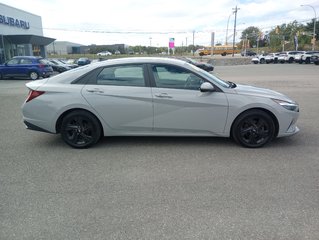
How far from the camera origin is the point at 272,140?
512cm

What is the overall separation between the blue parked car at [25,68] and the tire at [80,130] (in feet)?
50.9

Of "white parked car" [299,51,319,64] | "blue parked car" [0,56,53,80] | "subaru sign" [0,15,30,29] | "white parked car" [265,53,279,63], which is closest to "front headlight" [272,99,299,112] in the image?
"blue parked car" [0,56,53,80]

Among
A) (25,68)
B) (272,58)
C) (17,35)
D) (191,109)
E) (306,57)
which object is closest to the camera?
(191,109)

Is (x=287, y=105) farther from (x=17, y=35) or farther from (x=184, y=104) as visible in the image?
(x=17, y=35)

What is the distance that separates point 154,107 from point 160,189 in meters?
1.67

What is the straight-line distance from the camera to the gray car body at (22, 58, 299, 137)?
15.2 ft

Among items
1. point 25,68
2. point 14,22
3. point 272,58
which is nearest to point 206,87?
point 25,68

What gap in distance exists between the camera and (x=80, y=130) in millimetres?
4797

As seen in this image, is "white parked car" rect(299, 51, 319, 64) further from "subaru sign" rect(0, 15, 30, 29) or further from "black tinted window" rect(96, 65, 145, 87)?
"black tinted window" rect(96, 65, 145, 87)

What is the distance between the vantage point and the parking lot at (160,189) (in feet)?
8.71

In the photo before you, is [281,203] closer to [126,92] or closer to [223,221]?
[223,221]

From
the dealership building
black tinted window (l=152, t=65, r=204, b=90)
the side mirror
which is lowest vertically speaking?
the side mirror

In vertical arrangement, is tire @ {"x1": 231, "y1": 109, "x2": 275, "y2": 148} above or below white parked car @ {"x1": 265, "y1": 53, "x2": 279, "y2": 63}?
below

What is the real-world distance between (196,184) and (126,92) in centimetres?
203
